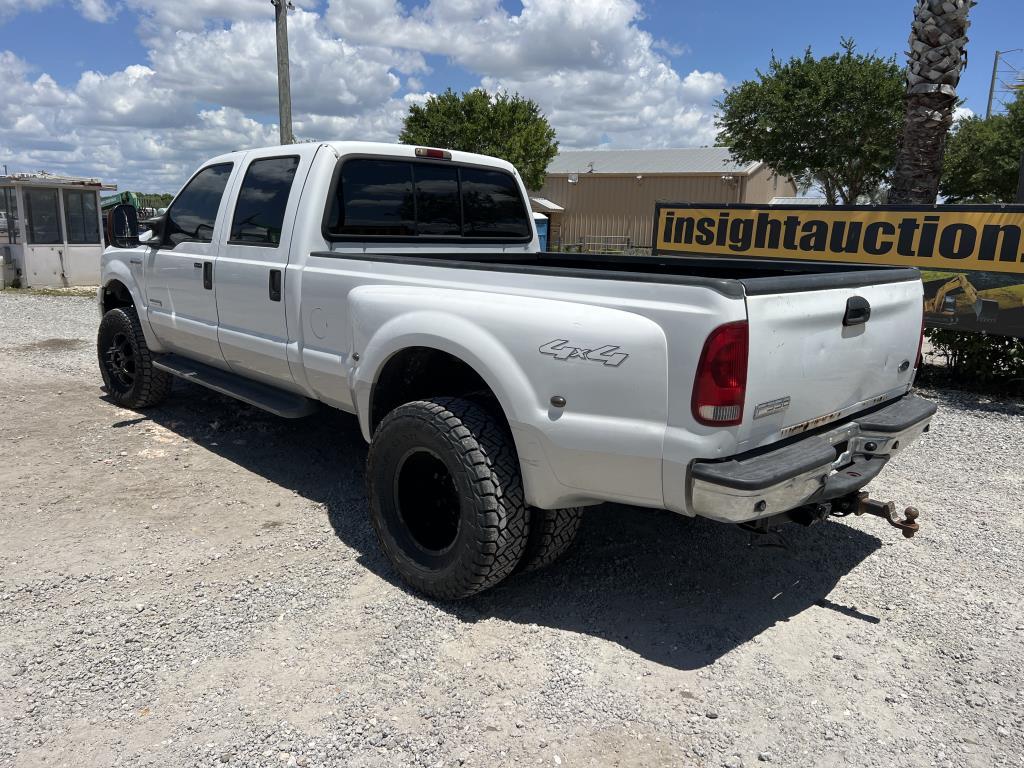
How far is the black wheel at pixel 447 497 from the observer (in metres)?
3.09

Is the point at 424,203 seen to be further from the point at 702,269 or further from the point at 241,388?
the point at 702,269

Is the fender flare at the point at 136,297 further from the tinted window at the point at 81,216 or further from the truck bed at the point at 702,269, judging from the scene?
the tinted window at the point at 81,216

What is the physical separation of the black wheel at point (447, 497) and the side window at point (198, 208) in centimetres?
254

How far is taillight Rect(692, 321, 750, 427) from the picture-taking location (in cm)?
254

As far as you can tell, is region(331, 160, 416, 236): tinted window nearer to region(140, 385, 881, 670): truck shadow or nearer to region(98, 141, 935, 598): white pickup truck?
region(98, 141, 935, 598): white pickup truck

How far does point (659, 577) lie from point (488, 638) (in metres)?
0.97

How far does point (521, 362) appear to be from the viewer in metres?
2.96

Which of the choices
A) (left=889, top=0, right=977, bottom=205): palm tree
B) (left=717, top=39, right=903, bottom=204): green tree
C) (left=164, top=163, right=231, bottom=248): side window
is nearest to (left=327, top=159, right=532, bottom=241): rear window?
(left=164, top=163, right=231, bottom=248): side window

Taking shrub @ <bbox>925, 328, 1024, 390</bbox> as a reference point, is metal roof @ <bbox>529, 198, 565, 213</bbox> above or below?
above

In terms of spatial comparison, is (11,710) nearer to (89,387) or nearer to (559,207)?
(89,387)

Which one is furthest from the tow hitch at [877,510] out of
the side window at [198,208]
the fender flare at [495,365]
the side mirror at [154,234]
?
the side mirror at [154,234]

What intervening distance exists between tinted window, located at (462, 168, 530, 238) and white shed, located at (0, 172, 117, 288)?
1390 cm

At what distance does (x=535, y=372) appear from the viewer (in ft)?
9.59

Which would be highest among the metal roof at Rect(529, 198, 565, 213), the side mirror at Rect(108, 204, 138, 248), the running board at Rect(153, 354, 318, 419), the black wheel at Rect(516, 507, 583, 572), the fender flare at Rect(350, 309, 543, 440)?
the metal roof at Rect(529, 198, 565, 213)
